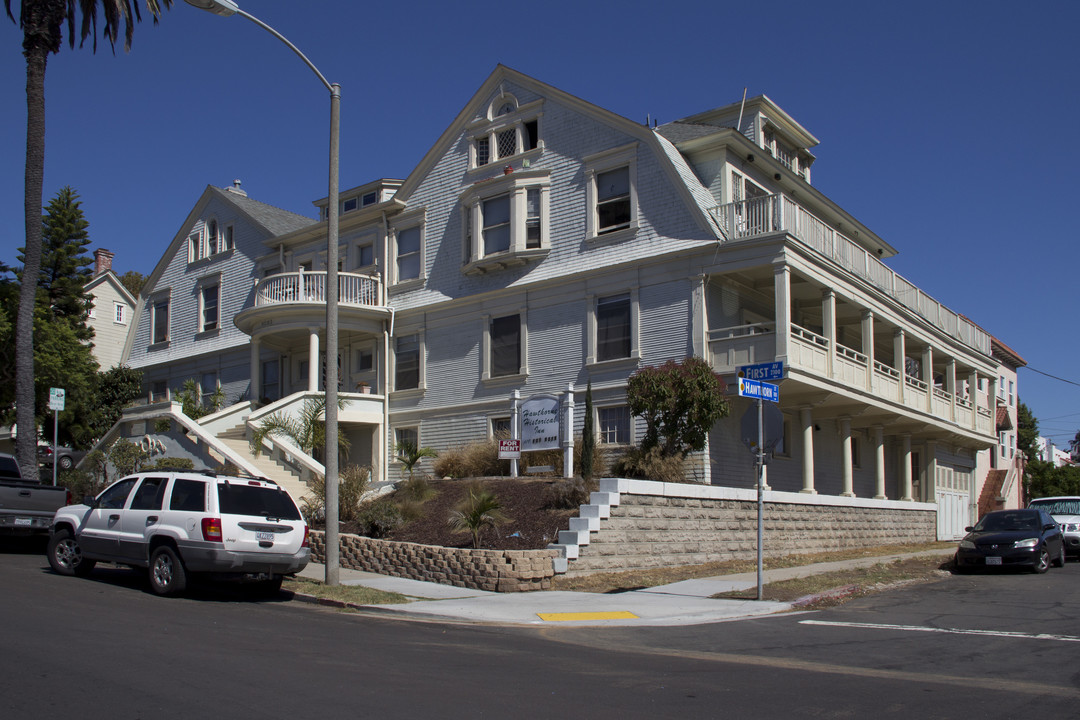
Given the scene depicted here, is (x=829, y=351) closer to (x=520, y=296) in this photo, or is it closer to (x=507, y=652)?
(x=520, y=296)

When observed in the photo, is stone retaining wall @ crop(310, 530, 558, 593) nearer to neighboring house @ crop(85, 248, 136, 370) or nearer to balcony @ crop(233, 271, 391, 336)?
balcony @ crop(233, 271, 391, 336)

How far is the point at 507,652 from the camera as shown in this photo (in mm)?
9375

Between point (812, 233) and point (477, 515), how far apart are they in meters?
12.9

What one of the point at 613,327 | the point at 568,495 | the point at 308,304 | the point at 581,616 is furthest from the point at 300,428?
the point at 581,616

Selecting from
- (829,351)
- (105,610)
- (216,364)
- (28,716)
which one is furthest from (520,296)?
(28,716)

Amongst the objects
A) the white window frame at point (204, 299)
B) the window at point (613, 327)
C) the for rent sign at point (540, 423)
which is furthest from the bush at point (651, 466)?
the white window frame at point (204, 299)

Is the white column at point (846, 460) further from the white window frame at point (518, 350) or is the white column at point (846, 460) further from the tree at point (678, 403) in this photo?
the white window frame at point (518, 350)

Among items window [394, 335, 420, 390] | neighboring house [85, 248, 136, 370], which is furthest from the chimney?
window [394, 335, 420, 390]

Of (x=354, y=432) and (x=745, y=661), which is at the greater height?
(x=354, y=432)

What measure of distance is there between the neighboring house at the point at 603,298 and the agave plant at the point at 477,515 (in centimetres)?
657

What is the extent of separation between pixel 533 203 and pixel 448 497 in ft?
32.2

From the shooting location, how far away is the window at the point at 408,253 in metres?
29.6

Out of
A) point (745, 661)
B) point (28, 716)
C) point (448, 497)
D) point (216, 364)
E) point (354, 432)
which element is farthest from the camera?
point (216, 364)

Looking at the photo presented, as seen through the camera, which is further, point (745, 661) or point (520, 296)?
point (520, 296)
